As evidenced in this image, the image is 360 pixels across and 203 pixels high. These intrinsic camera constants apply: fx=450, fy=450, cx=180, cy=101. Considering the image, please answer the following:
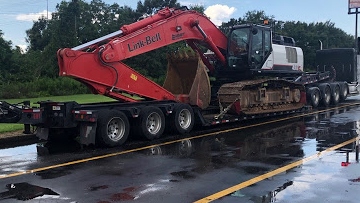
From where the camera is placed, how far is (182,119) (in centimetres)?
1368

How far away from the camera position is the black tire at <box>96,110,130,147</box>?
11.1 meters

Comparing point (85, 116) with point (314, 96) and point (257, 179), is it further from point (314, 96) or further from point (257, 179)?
point (314, 96)

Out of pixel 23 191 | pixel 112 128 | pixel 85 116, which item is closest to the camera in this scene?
pixel 23 191

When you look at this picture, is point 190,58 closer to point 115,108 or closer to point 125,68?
point 125,68

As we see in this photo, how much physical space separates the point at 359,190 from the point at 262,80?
9643 mm

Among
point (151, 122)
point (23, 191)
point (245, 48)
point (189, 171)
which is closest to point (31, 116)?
point (151, 122)

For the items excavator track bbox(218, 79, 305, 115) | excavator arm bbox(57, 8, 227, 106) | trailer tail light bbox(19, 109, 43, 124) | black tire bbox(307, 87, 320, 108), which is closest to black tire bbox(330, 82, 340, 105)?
black tire bbox(307, 87, 320, 108)

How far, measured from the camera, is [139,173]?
8359 millimetres

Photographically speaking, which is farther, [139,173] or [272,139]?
[272,139]

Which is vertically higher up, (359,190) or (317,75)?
(317,75)

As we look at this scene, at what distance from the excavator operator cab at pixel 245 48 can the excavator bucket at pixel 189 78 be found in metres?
1.79

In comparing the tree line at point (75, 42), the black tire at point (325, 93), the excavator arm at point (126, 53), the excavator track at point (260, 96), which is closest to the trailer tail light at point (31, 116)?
the excavator arm at point (126, 53)

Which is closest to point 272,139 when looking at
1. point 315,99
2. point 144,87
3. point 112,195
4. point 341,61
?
point 144,87

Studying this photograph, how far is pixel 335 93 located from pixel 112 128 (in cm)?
1579
